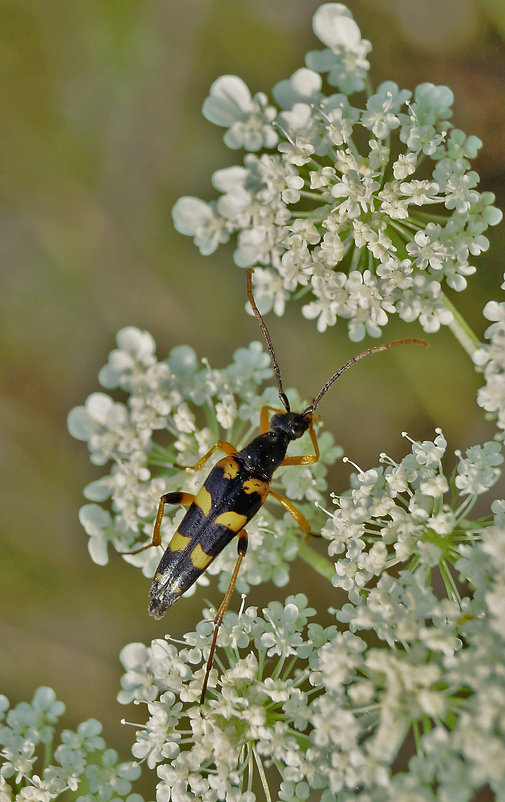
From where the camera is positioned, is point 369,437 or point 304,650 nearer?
point 304,650

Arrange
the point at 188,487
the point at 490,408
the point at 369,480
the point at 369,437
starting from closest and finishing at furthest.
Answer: the point at 490,408, the point at 369,480, the point at 188,487, the point at 369,437

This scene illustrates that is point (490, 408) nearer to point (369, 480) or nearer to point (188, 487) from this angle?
point (369, 480)

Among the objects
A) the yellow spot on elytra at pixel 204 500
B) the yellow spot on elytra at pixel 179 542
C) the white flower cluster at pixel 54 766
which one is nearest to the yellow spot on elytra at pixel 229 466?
the yellow spot on elytra at pixel 204 500

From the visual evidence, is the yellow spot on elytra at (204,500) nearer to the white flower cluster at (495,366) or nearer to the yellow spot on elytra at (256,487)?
the yellow spot on elytra at (256,487)

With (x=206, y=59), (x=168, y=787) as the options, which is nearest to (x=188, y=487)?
(x=168, y=787)

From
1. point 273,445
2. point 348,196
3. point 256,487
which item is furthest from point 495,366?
point 256,487

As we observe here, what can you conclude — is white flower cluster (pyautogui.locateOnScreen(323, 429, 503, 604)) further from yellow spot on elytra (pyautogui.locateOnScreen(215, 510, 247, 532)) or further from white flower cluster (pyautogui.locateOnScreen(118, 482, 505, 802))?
yellow spot on elytra (pyautogui.locateOnScreen(215, 510, 247, 532))

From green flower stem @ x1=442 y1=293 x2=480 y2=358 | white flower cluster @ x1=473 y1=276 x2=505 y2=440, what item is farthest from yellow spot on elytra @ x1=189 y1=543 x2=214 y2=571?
green flower stem @ x1=442 y1=293 x2=480 y2=358
